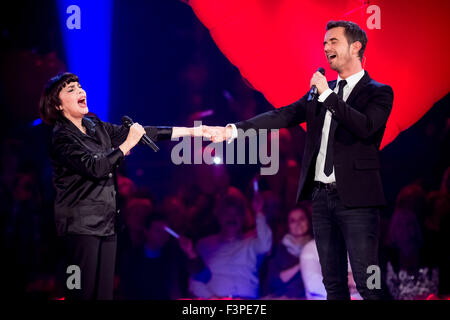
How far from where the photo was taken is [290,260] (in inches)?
148

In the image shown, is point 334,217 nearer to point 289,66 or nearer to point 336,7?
point 289,66

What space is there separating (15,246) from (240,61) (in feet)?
7.26

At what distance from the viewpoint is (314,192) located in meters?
2.40

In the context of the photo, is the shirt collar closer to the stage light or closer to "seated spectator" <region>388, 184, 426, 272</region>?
"seated spectator" <region>388, 184, 426, 272</region>

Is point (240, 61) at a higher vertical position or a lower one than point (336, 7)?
lower

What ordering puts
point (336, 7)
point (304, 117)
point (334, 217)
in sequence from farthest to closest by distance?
1. point (336, 7)
2. point (304, 117)
3. point (334, 217)

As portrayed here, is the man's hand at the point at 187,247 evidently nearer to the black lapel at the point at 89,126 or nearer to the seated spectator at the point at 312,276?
the seated spectator at the point at 312,276

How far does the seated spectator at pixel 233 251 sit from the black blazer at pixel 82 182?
1.48m

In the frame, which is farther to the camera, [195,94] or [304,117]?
[195,94]

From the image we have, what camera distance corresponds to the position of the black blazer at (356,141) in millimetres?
2240

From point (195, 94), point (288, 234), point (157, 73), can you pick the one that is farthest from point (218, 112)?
point (288, 234)

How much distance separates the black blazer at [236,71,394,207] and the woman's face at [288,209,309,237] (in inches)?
53.8

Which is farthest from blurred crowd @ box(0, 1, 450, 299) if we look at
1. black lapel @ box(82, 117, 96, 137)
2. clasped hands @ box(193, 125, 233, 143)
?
black lapel @ box(82, 117, 96, 137)

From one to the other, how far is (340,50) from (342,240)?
95cm
